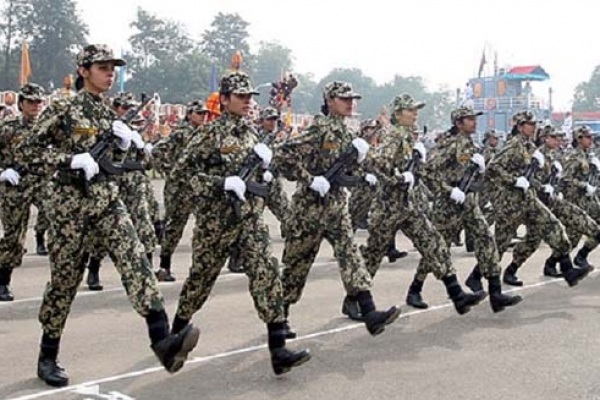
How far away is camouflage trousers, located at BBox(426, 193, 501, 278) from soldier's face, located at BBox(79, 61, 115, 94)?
12.6 ft

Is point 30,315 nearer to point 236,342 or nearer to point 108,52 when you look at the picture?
point 236,342

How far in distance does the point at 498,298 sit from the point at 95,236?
4054mm

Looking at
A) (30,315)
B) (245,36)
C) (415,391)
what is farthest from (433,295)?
(245,36)

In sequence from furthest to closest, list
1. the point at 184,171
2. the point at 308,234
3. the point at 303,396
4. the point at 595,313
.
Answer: the point at 595,313
the point at 308,234
the point at 184,171
the point at 303,396

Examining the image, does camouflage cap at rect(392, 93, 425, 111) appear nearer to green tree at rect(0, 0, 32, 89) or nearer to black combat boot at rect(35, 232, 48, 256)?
black combat boot at rect(35, 232, 48, 256)

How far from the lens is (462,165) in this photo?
25.9ft

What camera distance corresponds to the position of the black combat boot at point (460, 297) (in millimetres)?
7035

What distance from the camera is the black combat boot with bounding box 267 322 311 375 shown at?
17.0ft

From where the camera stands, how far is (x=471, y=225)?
25.0ft

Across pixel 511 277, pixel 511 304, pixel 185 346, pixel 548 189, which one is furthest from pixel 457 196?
pixel 185 346

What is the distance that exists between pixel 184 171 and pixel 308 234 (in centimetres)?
124

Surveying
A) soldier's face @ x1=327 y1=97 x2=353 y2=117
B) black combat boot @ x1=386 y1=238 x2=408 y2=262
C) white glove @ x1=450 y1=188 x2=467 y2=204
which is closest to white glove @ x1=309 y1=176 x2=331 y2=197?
soldier's face @ x1=327 y1=97 x2=353 y2=117

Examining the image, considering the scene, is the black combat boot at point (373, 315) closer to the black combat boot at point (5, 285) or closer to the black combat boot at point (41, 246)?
the black combat boot at point (5, 285)

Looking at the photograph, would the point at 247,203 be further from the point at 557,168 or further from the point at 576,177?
the point at 557,168
